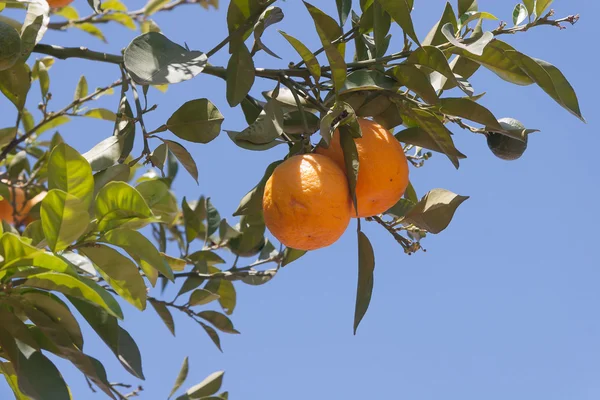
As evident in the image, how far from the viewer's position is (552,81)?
1.38m

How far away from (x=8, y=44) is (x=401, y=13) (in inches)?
29.9

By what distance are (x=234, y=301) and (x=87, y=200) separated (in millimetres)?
1171

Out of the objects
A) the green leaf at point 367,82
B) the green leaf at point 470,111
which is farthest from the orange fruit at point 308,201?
the green leaf at point 470,111

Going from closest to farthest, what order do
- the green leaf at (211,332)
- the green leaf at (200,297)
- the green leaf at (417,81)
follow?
1. the green leaf at (417,81)
2. the green leaf at (200,297)
3. the green leaf at (211,332)

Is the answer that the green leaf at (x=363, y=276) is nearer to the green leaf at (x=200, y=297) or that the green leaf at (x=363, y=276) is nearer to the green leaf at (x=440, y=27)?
the green leaf at (x=440, y=27)

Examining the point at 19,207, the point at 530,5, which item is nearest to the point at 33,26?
the point at 530,5

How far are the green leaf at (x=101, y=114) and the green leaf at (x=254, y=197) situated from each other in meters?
1.32

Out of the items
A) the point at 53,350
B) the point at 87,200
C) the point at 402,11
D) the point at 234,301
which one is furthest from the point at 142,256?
the point at 234,301

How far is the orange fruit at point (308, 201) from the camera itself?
1.38 meters

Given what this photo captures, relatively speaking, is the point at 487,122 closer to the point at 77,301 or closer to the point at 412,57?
the point at 412,57

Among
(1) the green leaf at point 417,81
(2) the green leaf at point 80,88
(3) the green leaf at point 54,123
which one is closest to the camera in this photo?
(1) the green leaf at point 417,81

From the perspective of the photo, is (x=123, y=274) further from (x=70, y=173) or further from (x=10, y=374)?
(x=10, y=374)

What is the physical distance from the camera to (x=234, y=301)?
7.62 feet

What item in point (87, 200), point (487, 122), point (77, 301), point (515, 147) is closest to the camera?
point (87, 200)
